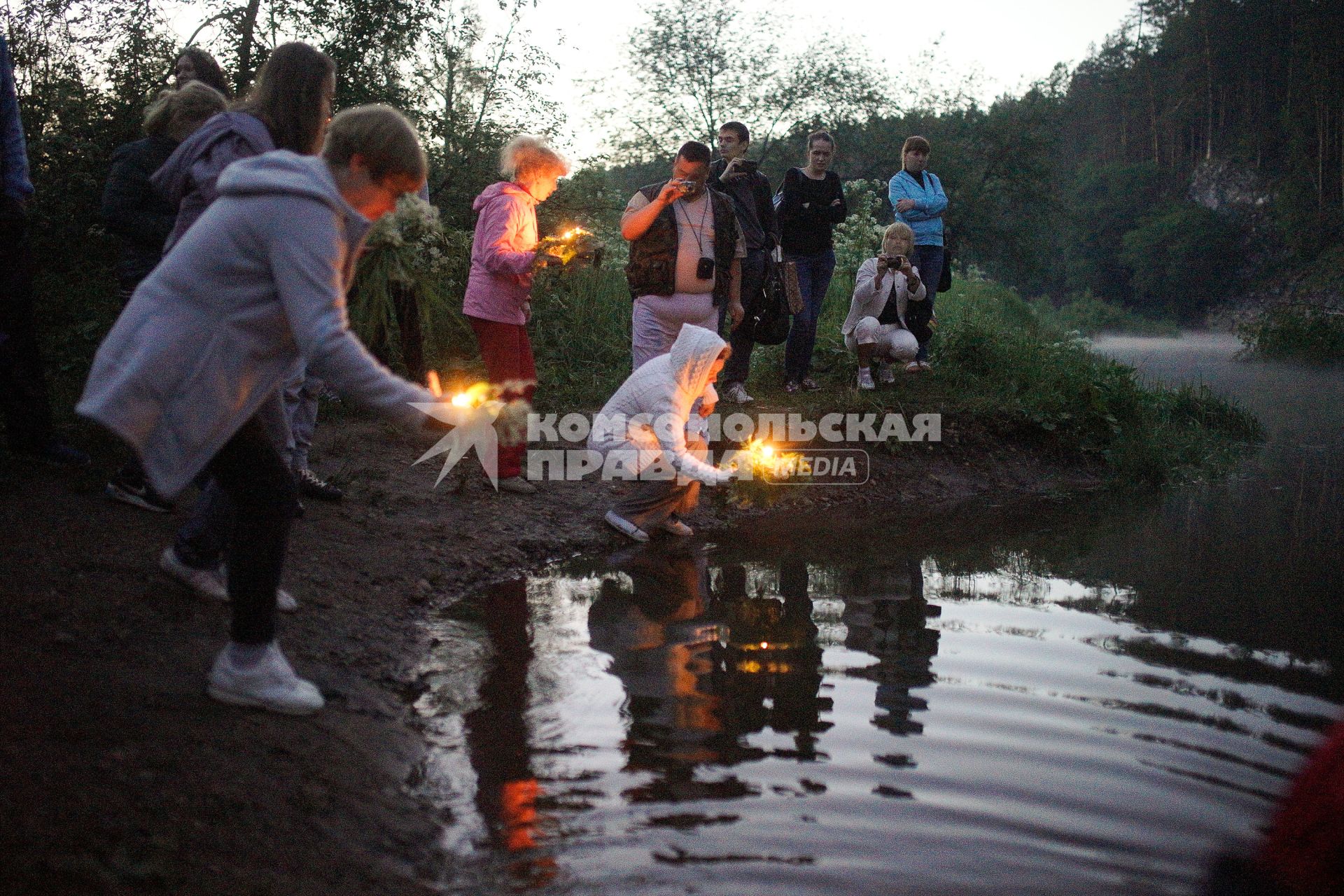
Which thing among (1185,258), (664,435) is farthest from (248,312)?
(1185,258)

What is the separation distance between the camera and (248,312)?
3553mm

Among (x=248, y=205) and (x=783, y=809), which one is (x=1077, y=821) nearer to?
(x=783, y=809)

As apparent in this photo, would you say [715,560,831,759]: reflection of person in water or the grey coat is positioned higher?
the grey coat

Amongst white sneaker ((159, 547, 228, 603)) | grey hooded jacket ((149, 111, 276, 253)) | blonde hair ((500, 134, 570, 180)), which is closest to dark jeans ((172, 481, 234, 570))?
white sneaker ((159, 547, 228, 603))

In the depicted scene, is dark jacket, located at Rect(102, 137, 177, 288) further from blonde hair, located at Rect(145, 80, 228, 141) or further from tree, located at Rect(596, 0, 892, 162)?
tree, located at Rect(596, 0, 892, 162)

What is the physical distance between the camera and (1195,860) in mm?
3365

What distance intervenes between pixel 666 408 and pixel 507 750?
129 inches

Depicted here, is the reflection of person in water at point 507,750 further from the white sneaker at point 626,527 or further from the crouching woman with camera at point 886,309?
the crouching woman with camera at point 886,309

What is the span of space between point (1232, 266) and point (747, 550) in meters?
53.2

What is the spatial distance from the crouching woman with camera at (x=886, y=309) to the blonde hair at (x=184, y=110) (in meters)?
6.19

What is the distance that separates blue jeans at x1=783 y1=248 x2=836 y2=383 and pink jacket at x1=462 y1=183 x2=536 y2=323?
340cm

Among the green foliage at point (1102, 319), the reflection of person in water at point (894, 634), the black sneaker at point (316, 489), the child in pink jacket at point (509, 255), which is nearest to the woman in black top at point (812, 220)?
the child in pink jacket at point (509, 255)

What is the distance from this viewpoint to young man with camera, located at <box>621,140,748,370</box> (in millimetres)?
7953

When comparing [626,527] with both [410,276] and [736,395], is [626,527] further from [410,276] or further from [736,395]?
[736,395]
